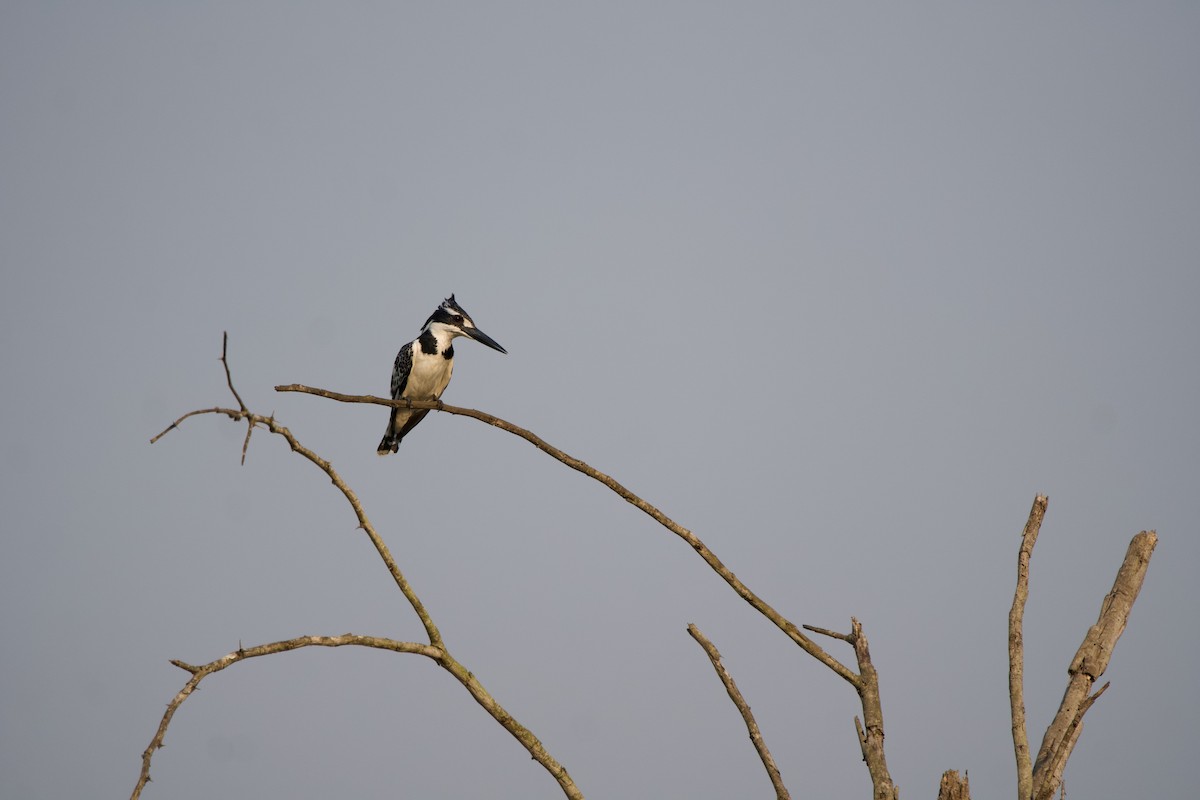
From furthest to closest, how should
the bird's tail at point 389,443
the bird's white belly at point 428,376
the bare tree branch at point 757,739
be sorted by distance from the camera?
the bird's tail at point 389,443 → the bird's white belly at point 428,376 → the bare tree branch at point 757,739

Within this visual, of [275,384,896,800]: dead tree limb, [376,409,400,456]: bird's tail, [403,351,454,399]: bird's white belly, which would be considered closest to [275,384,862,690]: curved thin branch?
[275,384,896,800]: dead tree limb

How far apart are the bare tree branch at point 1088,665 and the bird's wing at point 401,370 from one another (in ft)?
27.6

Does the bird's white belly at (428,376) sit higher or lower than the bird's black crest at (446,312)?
lower

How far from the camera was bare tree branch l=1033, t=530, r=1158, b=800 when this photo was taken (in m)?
4.35

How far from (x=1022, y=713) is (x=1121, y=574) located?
32.3 inches

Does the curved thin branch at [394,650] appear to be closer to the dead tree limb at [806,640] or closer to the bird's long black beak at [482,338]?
the dead tree limb at [806,640]

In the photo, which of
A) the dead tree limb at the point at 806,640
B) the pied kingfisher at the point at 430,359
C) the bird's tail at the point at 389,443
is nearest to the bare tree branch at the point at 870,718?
the dead tree limb at the point at 806,640

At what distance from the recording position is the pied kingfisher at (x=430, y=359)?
12.0 meters

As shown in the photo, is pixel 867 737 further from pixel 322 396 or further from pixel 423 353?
pixel 423 353

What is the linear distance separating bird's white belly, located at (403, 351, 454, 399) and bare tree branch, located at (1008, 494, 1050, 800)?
8244 mm

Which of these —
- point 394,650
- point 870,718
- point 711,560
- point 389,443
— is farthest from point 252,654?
point 389,443

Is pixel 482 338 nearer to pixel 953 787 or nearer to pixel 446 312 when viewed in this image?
pixel 446 312

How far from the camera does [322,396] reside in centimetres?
473

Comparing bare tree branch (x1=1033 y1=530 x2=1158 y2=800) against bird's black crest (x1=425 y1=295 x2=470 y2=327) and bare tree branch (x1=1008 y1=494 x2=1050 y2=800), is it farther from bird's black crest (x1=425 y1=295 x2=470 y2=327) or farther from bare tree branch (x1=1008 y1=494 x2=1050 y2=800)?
bird's black crest (x1=425 y1=295 x2=470 y2=327)
